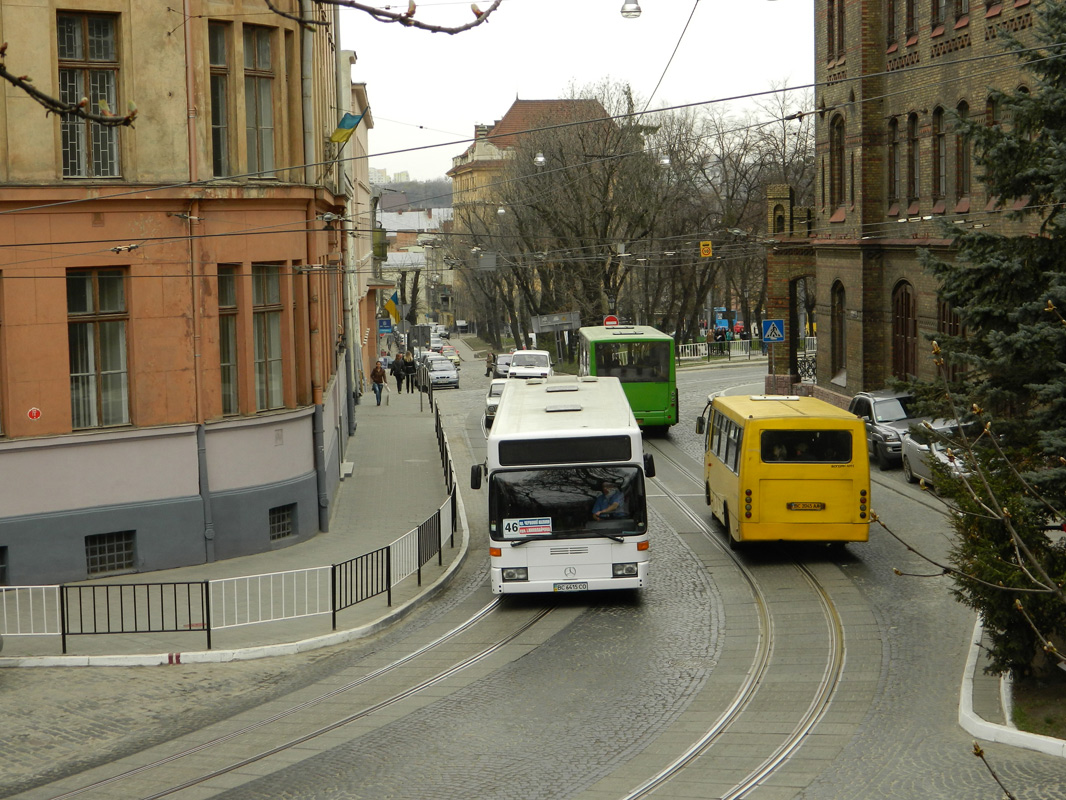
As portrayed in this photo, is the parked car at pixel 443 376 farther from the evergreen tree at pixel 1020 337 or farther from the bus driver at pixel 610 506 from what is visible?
the bus driver at pixel 610 506

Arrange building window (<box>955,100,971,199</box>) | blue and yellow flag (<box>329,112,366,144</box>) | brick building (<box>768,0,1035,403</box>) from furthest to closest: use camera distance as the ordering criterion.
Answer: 1. building window (<box>955,100,971,199</box>)
2. brick building (<box>768,0,1035,403</box>)
3. blue and yellow flag (<box>329,112,366,144</box>)

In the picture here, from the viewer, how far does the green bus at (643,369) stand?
110 ft

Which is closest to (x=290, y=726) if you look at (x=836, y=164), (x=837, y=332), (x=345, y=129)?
(x=345, y=129)

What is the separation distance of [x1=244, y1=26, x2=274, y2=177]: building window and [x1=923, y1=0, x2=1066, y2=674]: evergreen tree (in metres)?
10.4

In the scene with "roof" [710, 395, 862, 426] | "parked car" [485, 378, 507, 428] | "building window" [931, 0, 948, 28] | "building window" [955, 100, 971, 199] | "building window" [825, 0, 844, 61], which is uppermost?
"building window" [825, 0, 844, 61]

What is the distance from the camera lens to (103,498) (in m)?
18.1

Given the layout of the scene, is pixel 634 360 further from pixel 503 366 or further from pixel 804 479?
pixel 503 366

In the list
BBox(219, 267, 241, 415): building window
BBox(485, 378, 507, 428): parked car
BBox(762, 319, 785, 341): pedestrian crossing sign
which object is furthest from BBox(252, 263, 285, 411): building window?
BBox(762, 319, 785, 341): pedestrian crossing sign

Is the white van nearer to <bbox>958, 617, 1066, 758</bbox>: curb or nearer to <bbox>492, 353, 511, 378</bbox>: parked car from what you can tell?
<bbox>492, 353, 511, 378</bbox>: parked car

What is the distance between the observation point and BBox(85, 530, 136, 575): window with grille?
18.1 meters

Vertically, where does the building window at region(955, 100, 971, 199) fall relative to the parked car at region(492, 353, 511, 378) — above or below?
above

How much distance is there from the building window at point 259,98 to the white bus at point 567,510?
23.5ft

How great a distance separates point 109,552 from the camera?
60.2 ft

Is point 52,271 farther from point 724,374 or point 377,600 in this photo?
point 724,374
